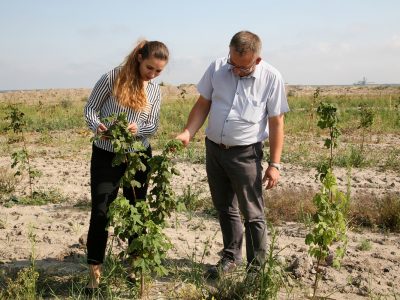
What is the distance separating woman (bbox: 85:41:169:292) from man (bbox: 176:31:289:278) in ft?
1.19

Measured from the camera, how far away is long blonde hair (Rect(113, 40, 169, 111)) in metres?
2.95

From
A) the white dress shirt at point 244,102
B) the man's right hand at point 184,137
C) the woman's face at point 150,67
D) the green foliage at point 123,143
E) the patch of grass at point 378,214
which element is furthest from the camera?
the patch of grass at point 378,214

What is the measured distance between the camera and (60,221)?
15.8 ft

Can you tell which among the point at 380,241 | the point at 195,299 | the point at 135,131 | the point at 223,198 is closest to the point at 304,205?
the point at 380,241

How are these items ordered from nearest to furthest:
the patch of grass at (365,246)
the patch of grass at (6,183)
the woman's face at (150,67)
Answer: the woman's face at (150,67) < the patch of grass at (365,246) < the patch of grass at (6,183)

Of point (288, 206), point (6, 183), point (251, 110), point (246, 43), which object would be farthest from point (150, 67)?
point (6, 183)

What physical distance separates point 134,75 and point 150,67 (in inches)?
4.9

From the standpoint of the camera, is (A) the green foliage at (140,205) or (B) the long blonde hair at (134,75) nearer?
(A) the green foliage at (140,205)

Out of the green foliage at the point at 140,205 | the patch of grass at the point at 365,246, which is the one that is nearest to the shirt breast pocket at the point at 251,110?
the green foliage at the point at 140,205

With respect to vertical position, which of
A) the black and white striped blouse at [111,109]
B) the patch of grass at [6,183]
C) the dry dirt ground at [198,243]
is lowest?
the dry dirt ground at [198,243]

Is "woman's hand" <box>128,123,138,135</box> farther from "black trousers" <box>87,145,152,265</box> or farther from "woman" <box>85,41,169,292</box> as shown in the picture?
"black trousers" <box>87,145,152,265</box>

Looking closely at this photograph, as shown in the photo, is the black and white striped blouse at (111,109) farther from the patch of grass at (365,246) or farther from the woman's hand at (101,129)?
the patch of grass at (365,246)

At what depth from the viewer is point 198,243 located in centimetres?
427

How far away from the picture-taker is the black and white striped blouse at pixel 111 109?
9.88ft
